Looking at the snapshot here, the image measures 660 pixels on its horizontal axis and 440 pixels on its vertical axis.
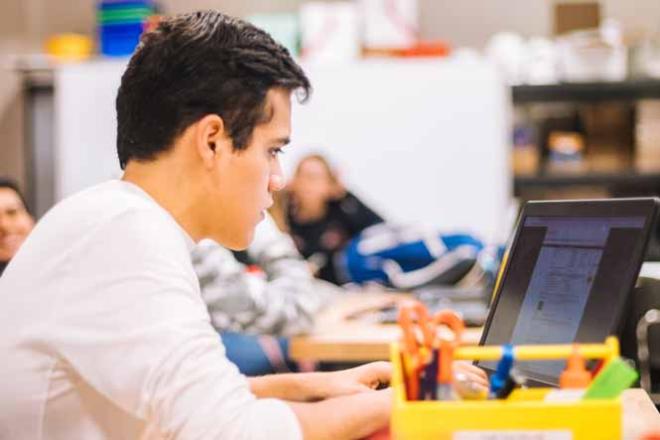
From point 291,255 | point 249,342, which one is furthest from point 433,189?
point 249,342

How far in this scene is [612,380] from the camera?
2.85 feet

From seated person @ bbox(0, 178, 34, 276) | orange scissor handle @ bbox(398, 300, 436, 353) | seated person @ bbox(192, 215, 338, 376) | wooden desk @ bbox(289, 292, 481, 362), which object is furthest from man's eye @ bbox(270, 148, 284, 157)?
seated person @ bbox(0, 178, 34, 276)

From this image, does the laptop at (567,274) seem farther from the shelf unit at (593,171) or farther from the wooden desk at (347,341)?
the shelf unit at (593,171)

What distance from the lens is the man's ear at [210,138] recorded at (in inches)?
47.2

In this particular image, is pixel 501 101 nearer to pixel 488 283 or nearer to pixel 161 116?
pixel 488 283

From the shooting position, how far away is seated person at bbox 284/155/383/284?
4727mm

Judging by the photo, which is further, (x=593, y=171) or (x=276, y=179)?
(x=593, y=171)

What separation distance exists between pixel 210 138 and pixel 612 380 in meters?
0.56

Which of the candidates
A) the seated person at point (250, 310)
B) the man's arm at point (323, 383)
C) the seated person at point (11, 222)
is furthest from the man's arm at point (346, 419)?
the seated person at point (11, 222)

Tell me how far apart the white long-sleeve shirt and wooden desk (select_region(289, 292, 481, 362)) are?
1.32m

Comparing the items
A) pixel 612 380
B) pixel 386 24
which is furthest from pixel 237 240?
pixel 386 24

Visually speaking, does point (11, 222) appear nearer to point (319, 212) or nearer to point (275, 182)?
point (319, 212)

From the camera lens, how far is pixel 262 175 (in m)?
1.25

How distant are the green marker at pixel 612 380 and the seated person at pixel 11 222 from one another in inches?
97.5
